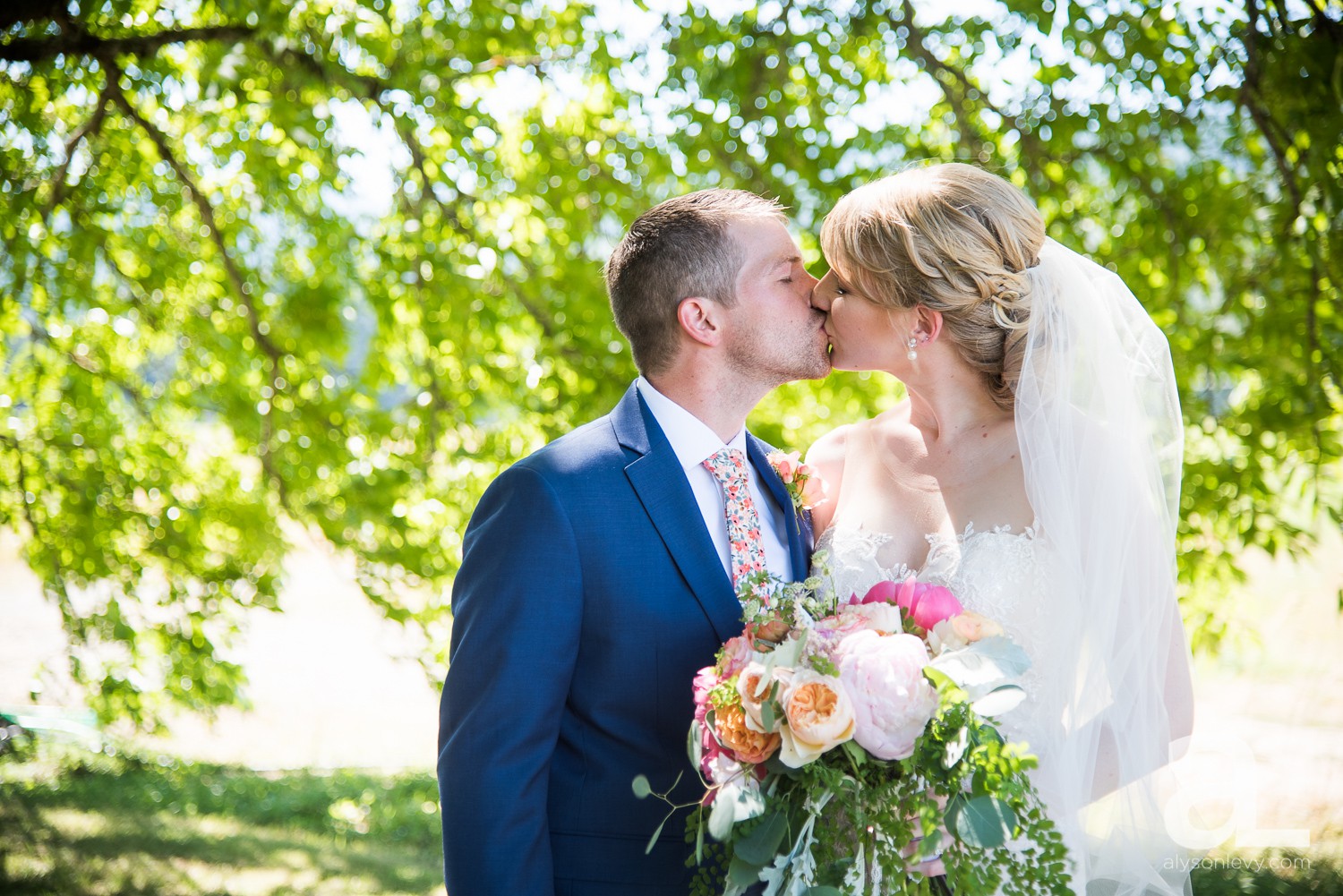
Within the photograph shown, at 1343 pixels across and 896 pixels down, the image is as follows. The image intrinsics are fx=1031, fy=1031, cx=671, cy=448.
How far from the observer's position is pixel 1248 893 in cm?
502

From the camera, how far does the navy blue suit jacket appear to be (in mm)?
2096

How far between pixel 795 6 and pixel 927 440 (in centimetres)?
265

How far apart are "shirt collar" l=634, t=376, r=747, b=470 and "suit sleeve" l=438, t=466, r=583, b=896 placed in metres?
0.44

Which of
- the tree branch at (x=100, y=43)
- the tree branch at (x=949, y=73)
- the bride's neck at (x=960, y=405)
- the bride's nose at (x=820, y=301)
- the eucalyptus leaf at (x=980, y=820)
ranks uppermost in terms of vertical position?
the tree branch at (x=100, y=43)

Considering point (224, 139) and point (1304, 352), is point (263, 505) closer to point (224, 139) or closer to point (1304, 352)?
point (224, 139)

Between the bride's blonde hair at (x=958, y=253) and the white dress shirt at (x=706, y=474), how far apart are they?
591 millimetres

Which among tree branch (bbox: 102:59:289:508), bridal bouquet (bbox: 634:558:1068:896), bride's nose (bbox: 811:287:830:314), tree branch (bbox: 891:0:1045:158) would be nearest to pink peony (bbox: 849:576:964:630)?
bridal bouquet (bbox: 634:558:1068:896)

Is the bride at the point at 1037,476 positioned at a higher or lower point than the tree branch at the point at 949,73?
lower

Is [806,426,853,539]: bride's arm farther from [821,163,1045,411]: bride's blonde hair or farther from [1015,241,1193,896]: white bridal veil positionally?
[1015,241,1193,896]: white bridal veil

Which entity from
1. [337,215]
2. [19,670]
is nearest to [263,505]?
[337,215]

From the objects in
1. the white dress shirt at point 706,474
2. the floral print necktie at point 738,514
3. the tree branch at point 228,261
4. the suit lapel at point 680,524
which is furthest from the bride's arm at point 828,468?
Answer: the tree branch at point 228,261

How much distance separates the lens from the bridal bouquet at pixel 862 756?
5.59ft

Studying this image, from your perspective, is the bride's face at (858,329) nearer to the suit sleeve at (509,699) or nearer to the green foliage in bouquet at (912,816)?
the suit sleeve at (509,699)

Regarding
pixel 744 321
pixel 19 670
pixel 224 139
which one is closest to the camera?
pixel 744 321
